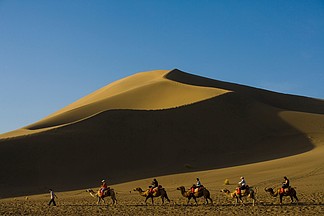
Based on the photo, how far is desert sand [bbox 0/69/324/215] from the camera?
78.1 feet

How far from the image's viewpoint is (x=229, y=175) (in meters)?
32.7

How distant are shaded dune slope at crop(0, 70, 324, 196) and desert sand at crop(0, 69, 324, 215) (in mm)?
82

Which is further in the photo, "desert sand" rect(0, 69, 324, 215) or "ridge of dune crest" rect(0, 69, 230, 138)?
"ridge of dune crest" rect(0, 69, 230, 138)

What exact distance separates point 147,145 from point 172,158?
3140mm

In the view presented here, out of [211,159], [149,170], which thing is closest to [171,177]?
[149,170]

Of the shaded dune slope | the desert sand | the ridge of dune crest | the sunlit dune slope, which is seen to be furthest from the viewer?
the sunlit dune slope

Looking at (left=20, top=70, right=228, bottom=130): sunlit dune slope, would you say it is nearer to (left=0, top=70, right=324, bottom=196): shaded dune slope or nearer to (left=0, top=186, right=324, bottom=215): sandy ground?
(left=0, top=70, right=324, bottom=196): shaded dune slope

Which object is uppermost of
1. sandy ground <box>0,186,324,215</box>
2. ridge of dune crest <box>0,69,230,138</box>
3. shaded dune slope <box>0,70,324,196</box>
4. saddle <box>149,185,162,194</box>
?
ridge of dune crest <box>0,69,230,138</box>

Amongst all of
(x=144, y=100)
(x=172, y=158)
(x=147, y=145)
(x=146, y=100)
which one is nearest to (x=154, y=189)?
(x=172, y=158)

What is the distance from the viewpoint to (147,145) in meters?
42.8

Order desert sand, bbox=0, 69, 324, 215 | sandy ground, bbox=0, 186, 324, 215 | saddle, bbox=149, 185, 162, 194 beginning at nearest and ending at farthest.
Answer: sandy ground, bbox=0, 186, 324, 215, saddle, bbox=149, 185, 162, 194, desert sand, bbox=0, 69, 324, 215

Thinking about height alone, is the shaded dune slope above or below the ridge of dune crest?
below

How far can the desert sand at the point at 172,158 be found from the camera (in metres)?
23.8

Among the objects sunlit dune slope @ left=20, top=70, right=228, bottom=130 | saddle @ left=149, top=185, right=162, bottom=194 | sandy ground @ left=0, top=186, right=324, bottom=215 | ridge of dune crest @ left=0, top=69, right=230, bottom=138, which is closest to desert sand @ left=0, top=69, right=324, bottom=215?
sandy ground @ left=0, top=186, right=324, bottom=215
